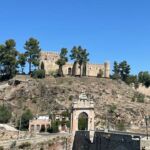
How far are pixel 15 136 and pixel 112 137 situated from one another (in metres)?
18.7

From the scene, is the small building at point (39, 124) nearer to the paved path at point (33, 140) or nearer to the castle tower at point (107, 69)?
the paved path at point (33, 140)

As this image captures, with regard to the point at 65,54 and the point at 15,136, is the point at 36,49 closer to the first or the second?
the point at 65,54

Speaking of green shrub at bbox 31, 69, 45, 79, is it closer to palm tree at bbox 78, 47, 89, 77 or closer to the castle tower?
palm tree at bbox 78, 47, 89, 77

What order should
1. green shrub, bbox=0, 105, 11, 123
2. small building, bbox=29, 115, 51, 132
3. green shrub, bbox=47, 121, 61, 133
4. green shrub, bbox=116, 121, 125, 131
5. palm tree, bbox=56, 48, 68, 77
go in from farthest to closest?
1. palm tree, bbox=56, 48, 68, 77
2. green shrub, bbox=116, 121, 125, 131
3. green shrub, bbox=0, 105, 11, 123
4. small building, bbox=29, 115, 51, 132
5. green shrub, bbox=47, 121, 61, 133

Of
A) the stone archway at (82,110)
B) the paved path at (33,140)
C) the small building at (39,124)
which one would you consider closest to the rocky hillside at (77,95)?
the small building at (39,124)

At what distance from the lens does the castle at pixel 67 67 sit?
3514 inches

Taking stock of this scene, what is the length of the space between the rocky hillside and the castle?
3805mm

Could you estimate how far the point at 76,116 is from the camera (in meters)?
53.5

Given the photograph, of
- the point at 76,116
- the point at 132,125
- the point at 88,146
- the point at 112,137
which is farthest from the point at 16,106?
the point at 112,137

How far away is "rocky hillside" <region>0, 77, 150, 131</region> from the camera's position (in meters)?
75.7

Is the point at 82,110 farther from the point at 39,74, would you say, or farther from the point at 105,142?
the point at 39,74

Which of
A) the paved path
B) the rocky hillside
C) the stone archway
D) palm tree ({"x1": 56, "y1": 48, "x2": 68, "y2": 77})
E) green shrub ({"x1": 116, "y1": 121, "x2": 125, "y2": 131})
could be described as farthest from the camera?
palm tree ({"x1": 56, "y1": 48, "x2": 68, "y2": 77})

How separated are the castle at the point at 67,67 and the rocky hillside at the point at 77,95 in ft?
12.5

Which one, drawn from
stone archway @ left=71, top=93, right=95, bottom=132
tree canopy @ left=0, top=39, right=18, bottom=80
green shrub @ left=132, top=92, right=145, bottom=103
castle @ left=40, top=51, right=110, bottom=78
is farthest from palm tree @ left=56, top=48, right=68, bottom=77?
stone archway @ left=71, top=93, right=95, bottom=132
